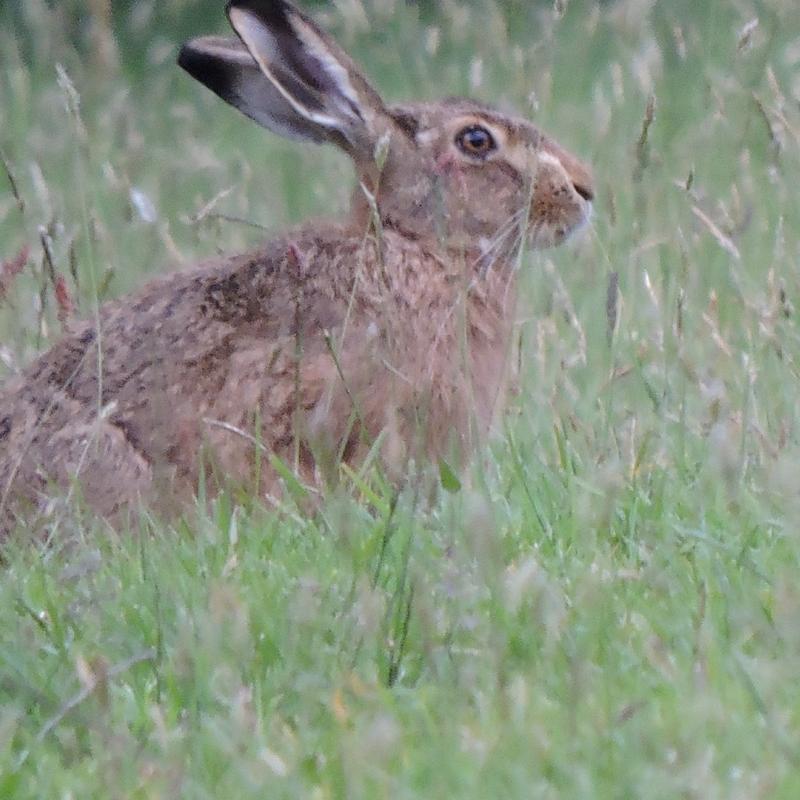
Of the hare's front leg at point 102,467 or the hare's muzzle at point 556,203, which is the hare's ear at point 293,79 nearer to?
the hare's muzzle at point 556,203

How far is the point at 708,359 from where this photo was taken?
5.82 metres

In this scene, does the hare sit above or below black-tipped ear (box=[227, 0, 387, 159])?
below

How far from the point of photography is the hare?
16.5 ft

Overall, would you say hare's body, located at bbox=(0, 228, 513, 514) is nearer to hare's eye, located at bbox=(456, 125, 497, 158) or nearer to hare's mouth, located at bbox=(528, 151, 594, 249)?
hare's mouth, located at bbox=(528, 151, 594, 249)

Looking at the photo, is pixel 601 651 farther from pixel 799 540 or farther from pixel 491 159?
pixel 491 159

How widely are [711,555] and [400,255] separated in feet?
6.81

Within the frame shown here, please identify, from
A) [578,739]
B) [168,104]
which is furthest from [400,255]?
[168,104]

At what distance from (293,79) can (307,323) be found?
2.41ft

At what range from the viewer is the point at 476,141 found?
19.3 feet

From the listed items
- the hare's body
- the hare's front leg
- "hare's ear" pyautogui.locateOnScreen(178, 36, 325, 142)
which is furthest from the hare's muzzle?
the hare's front leg

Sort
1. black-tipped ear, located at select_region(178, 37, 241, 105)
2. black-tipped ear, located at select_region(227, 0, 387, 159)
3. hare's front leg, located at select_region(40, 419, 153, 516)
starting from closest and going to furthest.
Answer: hare's front leg, located at select_region(40, 419, 153, 516) → black-tipped ear, located at select_region(227, 0, 387, 159) → black-tipped ear, located at select_region(178, 37, 241, 105)

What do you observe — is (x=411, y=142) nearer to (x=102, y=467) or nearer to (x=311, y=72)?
(x=311, y=72)

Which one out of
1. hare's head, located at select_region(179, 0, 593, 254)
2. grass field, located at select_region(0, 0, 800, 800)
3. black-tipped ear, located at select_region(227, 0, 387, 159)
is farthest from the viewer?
hare's head, located at select_region(179, 0, 593, 254)

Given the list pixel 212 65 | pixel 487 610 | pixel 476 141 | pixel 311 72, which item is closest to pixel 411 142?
pixel 476 141
